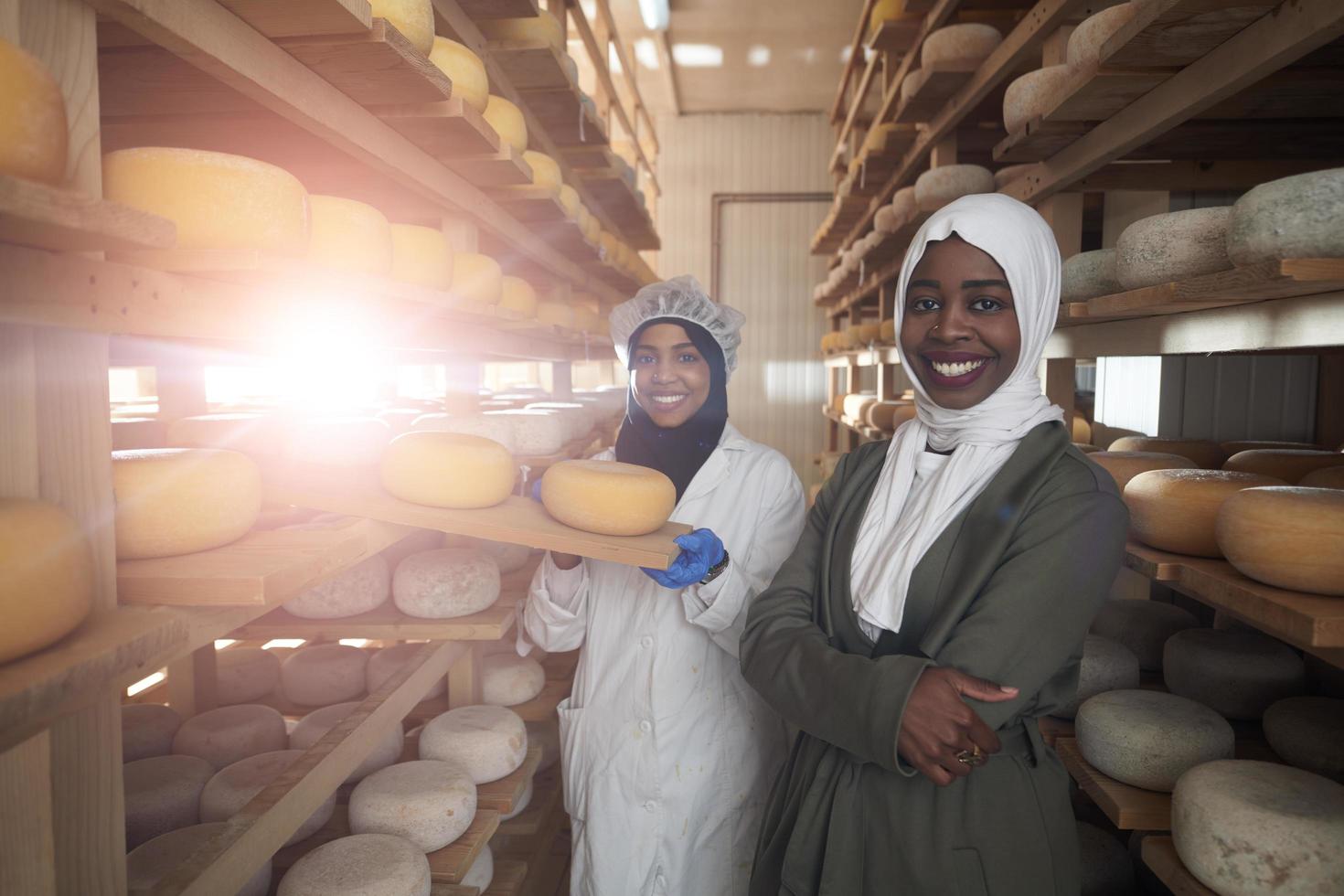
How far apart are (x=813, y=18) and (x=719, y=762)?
647cm

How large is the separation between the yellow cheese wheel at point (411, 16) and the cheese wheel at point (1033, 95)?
1.40m

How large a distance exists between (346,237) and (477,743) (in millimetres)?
1196

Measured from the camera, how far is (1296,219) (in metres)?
1.14

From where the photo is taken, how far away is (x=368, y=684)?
2.09 m

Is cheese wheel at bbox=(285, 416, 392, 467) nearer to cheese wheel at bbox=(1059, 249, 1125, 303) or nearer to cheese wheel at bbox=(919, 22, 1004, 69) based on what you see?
cheese wheel at bbox=(1059, 249, 1125, 303)

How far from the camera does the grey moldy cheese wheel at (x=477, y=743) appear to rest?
1.81 meters

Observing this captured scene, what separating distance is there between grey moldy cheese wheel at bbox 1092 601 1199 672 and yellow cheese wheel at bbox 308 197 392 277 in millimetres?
1858

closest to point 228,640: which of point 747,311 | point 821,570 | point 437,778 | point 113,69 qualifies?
point 437,778

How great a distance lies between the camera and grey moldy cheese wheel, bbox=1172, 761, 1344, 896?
1.15 metres

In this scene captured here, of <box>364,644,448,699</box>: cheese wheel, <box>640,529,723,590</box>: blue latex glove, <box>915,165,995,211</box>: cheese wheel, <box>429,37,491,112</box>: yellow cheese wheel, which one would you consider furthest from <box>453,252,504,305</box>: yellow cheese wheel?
<box>915,165,995,211</box>: cheese wheel

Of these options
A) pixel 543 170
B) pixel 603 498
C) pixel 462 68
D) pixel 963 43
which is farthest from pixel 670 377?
pixel 963 43

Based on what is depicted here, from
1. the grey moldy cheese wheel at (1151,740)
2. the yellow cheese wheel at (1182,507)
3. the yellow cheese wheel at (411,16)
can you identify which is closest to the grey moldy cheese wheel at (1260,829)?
the grey moldy cheese wheel at (1151,740)

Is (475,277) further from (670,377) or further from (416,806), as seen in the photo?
(416,806)

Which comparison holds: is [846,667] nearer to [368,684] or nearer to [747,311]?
[368,684]
